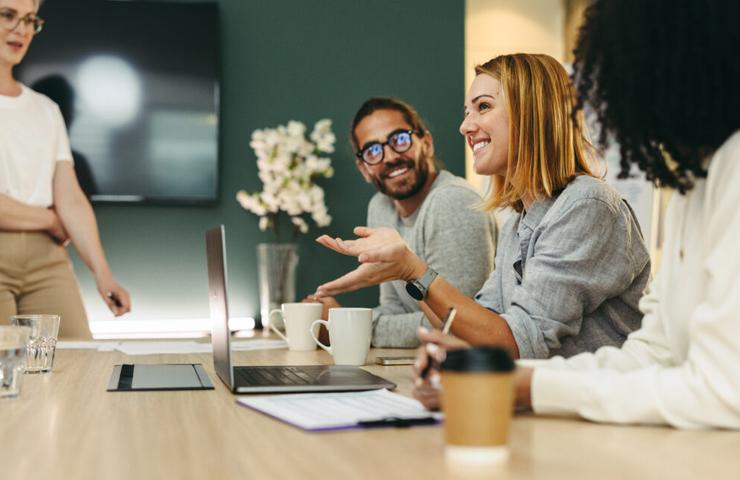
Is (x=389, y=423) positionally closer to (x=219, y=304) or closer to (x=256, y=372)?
(x=219, y=304)

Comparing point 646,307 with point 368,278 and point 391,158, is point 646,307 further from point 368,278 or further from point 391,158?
point 391,158

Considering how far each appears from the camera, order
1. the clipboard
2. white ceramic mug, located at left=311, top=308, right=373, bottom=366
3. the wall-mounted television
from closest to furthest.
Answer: the clipboard
white ceramic mug, located at left=311, top=308, right=373, bottom=366
the wall-mounted television

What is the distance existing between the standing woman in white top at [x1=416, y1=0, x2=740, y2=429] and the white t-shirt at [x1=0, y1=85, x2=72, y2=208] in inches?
88.0

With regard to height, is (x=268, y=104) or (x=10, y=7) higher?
(x=10, y=7)

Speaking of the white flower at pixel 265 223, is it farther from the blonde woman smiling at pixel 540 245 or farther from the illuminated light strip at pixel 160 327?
the blonde woman smiling at pixel 540 245

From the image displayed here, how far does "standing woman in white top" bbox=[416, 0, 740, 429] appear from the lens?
0.95 metres

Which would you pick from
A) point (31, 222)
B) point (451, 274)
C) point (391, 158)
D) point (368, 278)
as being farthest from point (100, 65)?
point (368, 278)

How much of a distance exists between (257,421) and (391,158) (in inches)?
74.2

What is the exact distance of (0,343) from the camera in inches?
47.3

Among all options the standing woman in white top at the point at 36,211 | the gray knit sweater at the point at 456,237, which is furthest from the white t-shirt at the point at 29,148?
the gray knit sweater at the point at 456,237

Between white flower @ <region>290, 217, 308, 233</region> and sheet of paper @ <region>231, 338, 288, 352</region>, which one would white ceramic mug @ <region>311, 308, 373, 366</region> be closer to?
sheet of paper @ <region>231, 338, 288, 352</region>

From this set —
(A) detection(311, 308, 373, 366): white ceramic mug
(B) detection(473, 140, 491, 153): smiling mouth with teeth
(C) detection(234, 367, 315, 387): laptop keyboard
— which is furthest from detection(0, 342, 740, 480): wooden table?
(B) detection(473, 140, 491, 153): smiling mouth with teeth

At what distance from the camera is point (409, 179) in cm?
281

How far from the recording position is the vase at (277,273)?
3711 millimetres
